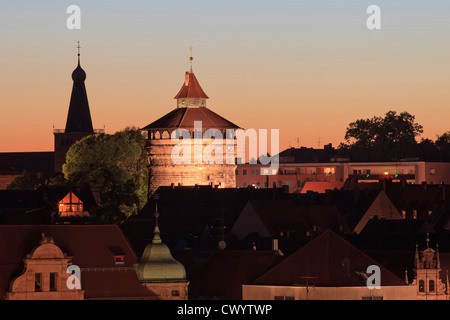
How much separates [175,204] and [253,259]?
55.9m

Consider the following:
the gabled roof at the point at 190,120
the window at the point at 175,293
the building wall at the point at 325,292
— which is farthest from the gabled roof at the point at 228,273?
the gabled roof at the point at 190,120

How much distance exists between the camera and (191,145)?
527ft

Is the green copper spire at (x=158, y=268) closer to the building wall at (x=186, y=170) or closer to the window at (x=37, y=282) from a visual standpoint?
the window at (x=37, y=282)

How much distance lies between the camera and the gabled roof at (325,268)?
71875 mm

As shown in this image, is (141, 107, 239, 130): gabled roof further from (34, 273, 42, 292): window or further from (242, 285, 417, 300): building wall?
(242, 285, 417, 300): building wall

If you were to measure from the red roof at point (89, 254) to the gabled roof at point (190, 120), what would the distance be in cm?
8486

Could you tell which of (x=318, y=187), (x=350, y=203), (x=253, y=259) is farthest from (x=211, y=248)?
(x=318, y=187)

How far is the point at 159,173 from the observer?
158m

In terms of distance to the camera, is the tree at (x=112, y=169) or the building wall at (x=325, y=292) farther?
the tree at (x=112, y=169)

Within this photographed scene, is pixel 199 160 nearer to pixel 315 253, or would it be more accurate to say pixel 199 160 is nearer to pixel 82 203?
pixel 82 203

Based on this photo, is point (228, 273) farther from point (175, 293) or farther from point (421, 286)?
point (421, 286)

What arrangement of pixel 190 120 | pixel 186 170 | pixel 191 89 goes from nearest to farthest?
pixel 186 170, pixel 190 120, pixel 191 89

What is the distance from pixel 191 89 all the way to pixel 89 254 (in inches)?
3527

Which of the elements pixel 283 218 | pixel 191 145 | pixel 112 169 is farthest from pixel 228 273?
pixel 191 145
